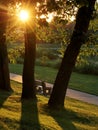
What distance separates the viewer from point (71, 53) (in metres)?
13.9

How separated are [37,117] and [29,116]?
249mm

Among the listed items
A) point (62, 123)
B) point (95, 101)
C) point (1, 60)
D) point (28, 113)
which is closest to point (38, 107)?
point (28, 113)

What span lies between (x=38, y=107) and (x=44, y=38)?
4.52 metres

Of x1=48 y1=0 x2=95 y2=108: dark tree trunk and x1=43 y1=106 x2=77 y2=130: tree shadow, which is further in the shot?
x1=48 y1=0 x2=95 y2=108: dark tree trunk

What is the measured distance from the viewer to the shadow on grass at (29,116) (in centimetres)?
975

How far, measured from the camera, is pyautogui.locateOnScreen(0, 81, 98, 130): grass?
9812 mm

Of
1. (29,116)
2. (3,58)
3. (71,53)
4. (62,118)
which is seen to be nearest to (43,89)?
(3,58)

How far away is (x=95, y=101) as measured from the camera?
1986 cm

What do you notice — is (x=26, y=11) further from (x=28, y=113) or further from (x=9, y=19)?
(x=9, y=19)

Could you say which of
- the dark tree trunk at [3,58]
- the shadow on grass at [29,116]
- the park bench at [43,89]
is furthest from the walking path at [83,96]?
the shadow on grass at [29,116]

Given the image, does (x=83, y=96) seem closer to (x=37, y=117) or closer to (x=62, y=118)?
(x=62, y=118)

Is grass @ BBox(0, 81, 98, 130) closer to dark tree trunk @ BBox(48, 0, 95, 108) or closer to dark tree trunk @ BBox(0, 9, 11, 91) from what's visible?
dark tree trunk @ BBox(48, 0, 95, 108)

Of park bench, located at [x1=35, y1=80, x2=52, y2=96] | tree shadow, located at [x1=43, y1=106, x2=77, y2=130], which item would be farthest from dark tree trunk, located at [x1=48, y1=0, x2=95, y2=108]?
park bench, located at [x1=35, y1=80, x2=52, y2=96]

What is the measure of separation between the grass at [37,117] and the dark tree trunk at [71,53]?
1.60 ft
